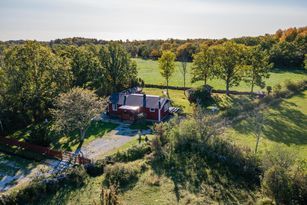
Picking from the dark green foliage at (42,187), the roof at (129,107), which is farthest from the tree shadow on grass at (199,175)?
the roof at (129,107)

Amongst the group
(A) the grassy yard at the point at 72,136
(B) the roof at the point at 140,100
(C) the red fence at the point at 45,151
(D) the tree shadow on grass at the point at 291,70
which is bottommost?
(A) the grassy yard at the point at 72,136

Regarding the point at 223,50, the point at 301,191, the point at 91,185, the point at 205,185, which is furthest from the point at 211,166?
the point at 223,50

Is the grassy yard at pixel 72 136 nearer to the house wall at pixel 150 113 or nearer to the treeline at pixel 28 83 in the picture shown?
the treeline at pixel 28 83

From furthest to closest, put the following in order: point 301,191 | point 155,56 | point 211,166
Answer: point 155,56, point 211,166, point 301,191

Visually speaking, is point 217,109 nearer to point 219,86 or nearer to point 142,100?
point 142,100

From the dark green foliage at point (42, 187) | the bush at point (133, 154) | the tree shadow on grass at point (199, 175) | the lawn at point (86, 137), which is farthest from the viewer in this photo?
the lawn at point (86, 137)

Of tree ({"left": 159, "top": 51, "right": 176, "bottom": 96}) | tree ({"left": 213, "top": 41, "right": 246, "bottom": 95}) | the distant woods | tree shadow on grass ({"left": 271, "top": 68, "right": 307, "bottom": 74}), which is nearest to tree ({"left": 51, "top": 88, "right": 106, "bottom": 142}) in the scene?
the distant woods

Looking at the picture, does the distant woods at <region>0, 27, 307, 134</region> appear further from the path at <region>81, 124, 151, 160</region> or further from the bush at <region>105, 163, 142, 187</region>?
the bush at <region>105, 163, 142, 187</region>
